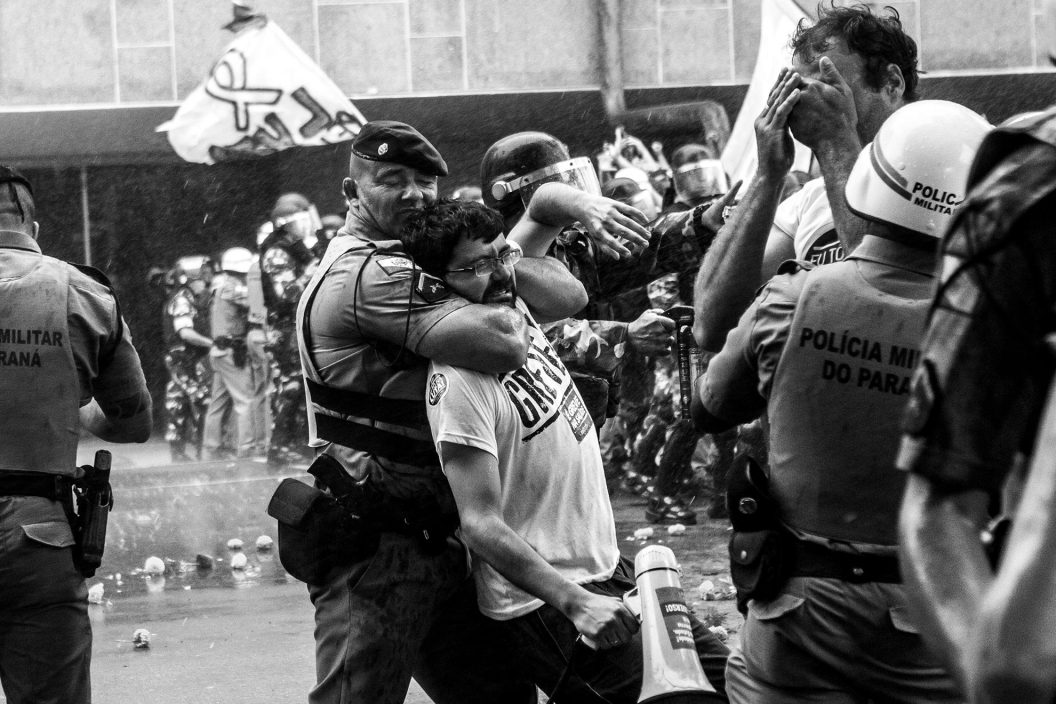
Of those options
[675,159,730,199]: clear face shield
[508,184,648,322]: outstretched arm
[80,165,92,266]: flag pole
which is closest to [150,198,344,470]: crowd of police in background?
[80,165,92,266]: flag pole

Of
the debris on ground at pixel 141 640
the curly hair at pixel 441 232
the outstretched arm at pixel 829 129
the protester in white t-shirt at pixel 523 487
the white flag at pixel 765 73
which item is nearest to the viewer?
the outstretched arm at pixel 829 129

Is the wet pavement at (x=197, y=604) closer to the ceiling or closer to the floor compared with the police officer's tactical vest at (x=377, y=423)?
closer to the floor

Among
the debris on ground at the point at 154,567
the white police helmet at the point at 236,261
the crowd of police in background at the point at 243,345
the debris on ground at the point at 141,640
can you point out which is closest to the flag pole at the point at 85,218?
the crowd of police in background at the point at 243,345

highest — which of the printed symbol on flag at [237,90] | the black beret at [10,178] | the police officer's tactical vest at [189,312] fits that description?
the printed symbol on flag at [237,90]

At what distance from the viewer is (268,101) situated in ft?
39.1

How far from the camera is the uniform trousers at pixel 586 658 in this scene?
121 inches

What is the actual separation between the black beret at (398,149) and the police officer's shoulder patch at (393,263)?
1.14ft

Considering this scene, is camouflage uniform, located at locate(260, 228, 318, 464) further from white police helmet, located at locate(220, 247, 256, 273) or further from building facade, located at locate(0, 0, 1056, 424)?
building facade, located at locate(0, 0, 1056, 424)

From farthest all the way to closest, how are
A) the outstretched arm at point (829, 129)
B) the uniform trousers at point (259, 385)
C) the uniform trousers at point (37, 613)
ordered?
the uniform trousers at point (259, 385) → the uniform trousers at point (37, 613) → the outstretched arm at point (829, 129)

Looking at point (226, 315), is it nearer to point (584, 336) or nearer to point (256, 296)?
point (256, 296)

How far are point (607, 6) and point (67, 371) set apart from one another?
14.7 metres

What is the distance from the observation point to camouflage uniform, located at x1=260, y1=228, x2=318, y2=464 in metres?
12.4

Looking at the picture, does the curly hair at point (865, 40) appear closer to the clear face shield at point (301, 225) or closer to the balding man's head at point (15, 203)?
the balding man's head at point (15, 203)

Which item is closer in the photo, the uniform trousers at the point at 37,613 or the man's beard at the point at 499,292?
the man's beard at the point at 499,292
